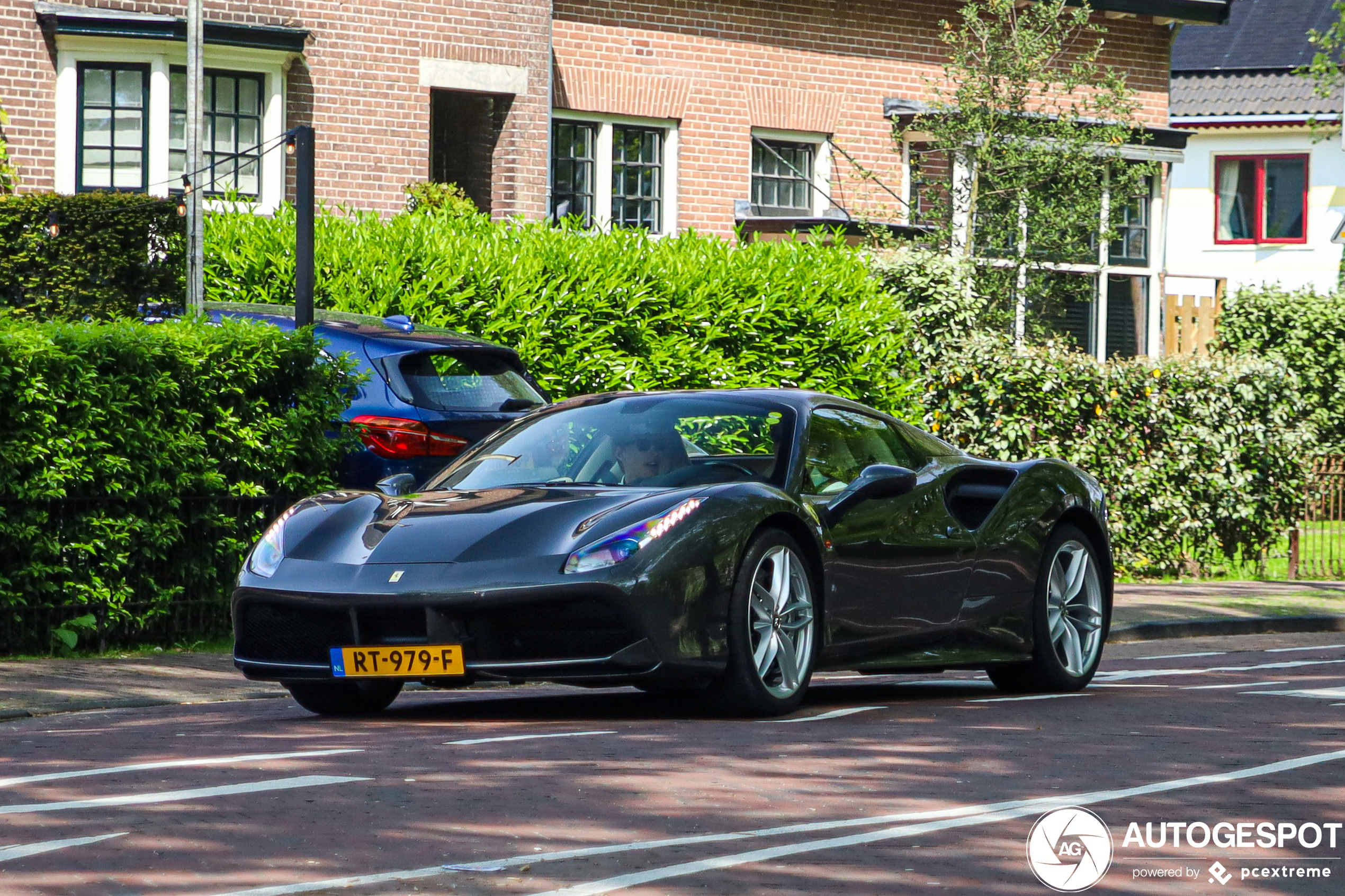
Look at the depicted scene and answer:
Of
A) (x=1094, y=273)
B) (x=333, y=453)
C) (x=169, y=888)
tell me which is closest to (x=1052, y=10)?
(x=1094, y=273)

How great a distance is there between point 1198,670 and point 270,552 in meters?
5.85

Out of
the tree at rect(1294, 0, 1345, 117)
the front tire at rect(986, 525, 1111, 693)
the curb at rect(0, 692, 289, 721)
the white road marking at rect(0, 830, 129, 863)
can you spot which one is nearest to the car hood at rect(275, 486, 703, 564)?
the curb at rect(0, 692, 289, 721)

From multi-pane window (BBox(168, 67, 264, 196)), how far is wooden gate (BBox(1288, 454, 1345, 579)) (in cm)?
1128

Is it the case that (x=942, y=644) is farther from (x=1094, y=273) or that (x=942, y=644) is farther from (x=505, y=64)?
(x=1094, y=273)

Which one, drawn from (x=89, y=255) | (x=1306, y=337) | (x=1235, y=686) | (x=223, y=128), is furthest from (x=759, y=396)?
(x=1306, y=337)

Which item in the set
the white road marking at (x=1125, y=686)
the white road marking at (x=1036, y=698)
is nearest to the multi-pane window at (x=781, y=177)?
the white road marking at (x=1125, y=686)

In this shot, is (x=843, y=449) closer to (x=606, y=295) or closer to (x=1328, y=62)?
(x=606, y=295)

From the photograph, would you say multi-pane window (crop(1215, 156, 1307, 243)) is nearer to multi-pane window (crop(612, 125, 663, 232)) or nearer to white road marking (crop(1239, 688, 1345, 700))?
multi-pane window (crop(612, 125, 663, 232))

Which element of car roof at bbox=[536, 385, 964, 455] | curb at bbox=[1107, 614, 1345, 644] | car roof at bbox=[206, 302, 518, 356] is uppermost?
car roof at bbox=[206, 302, 518, 356]

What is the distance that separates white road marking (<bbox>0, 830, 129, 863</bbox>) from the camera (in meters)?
5.09

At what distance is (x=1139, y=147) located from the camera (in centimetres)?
2667

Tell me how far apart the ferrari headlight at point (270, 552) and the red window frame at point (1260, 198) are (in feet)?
126

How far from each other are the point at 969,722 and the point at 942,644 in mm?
1033

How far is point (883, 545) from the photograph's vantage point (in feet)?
29.5
